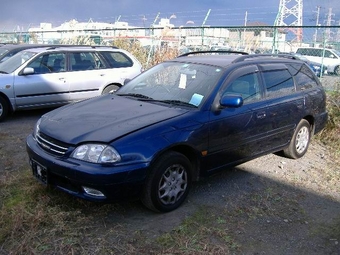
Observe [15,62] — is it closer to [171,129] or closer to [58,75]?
[58,75]

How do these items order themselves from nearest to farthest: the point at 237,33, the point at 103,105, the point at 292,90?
the point at 103,105 → the point at 292,90 → the point at 237,33

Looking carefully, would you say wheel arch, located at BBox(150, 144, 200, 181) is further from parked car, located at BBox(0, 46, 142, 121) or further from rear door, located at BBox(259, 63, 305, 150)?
parked car, located at BBox(0, 46, 142, 121)

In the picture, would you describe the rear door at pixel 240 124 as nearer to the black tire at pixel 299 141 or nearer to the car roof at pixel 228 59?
the car roof at pixel 228 59

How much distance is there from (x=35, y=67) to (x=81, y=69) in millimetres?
998

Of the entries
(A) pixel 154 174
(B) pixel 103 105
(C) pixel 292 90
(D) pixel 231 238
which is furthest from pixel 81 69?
(D) pixel 231 238

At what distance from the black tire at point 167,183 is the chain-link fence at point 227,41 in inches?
303

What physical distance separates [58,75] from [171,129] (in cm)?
500

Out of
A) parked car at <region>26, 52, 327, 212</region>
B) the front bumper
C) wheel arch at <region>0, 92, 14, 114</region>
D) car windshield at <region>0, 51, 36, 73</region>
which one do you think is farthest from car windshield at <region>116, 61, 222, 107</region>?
car windshield at <region>0, 51, 36, 73</region>

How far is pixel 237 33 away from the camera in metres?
14.0

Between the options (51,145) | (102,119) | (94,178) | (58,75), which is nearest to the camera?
(94,178)

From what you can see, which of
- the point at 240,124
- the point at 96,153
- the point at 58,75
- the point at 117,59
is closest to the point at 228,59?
the point at 240,124

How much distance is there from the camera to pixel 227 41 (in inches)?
628

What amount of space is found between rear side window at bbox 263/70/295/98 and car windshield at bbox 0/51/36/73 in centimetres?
520

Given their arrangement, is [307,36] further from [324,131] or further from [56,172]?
[56,172]
